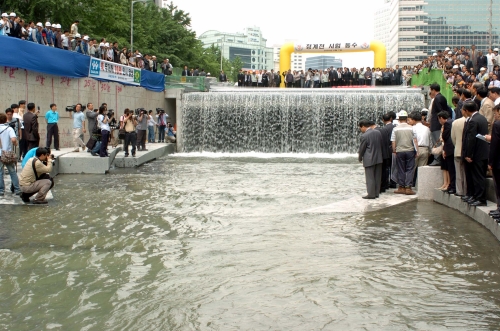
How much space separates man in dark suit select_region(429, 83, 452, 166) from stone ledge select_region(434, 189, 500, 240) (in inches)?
33.9

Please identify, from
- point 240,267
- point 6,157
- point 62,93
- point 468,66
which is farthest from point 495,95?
point 62,93

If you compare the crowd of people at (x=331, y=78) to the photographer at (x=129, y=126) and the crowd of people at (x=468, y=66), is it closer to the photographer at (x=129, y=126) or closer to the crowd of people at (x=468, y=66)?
the crowd of people at (x=468, y=66)

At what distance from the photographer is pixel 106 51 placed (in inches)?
1059

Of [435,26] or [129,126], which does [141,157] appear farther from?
[435,26]

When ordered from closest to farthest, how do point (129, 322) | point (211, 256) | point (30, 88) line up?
point (129, 322) → point (211, 256) → point (30, 88)

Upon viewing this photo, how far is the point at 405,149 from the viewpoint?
41.7 feet

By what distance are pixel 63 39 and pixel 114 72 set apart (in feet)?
12.3

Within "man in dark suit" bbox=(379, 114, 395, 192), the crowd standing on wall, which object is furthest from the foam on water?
"man in dark suit" bbox=(379, 114, 395, 192)

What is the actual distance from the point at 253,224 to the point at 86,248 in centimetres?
290

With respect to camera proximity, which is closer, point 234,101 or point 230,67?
point 234,101

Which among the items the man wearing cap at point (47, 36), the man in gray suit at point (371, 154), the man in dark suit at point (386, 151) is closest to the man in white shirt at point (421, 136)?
the man in dark suit at point (386, 151)

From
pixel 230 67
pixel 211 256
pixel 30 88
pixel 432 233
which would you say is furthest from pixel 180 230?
pixel 230 67

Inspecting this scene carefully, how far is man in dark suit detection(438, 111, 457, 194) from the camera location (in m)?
11.0

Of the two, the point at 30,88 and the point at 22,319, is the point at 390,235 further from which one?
the point at 30,88
